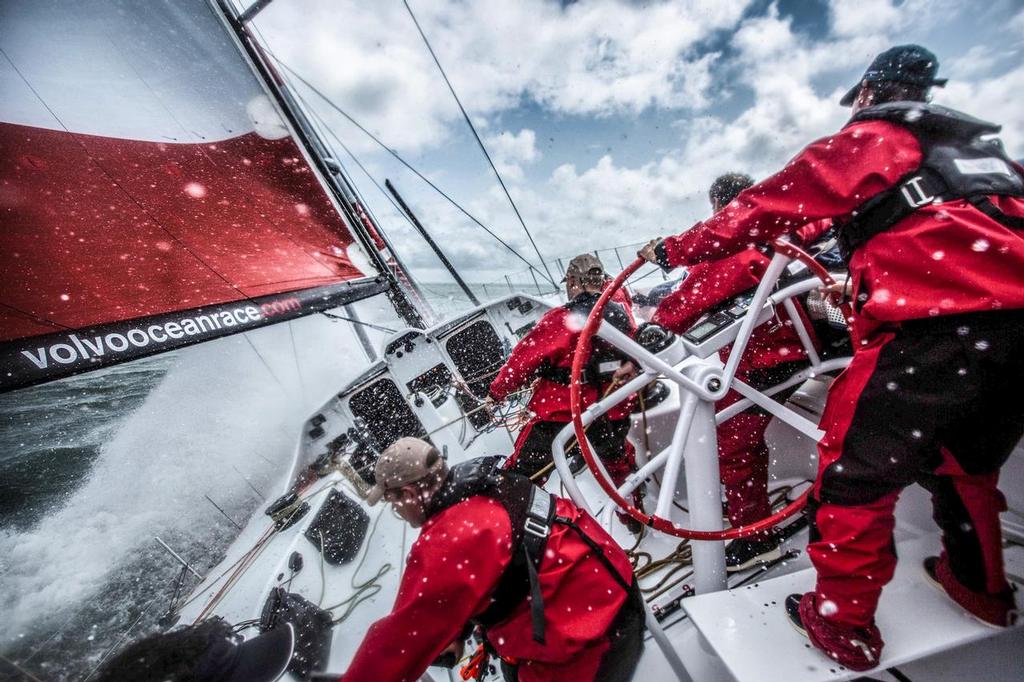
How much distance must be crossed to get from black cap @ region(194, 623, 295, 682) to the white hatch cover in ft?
6.87

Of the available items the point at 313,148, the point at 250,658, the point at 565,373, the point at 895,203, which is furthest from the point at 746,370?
the point at 313,148

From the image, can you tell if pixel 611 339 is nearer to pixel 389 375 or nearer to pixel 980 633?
pixel 980 633

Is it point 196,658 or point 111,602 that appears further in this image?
point 111,602

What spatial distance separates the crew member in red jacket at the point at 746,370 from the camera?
74.0 inches

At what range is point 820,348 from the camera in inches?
75.9

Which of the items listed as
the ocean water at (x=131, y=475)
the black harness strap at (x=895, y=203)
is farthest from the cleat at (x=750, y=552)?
the ocean water at (x=131, y=475)

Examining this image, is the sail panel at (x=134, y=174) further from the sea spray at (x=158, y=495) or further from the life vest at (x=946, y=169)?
the life vest at (x=946, y=169)

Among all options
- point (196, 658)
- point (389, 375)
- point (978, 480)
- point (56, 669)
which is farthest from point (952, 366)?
point (56, 669)

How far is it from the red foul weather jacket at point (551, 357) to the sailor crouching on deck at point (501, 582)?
1077mm

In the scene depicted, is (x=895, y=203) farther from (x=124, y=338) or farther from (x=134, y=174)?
(x=134, y=174)

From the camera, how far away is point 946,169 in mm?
976

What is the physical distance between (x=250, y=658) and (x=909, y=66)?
144 inches

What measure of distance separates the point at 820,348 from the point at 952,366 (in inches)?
42.5

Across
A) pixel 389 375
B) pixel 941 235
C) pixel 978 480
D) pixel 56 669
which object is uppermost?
pixel 389 375
